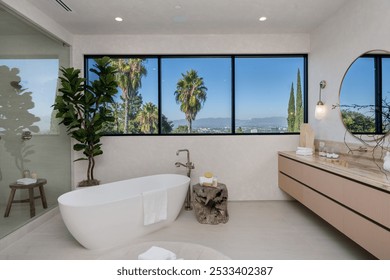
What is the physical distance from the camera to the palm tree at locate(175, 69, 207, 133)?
3.65 metres

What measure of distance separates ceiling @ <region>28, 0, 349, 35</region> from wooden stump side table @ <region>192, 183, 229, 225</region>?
2393 mm

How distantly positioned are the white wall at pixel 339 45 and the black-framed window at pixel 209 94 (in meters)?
0.32

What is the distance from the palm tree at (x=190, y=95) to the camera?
3.65 metres

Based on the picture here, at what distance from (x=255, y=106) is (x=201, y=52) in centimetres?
132

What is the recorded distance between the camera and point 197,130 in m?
3.65

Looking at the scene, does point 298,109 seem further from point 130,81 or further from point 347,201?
point 130,81

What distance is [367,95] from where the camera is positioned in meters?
2.39

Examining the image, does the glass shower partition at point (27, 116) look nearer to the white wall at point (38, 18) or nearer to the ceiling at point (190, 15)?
the white wall at point (38, 18)

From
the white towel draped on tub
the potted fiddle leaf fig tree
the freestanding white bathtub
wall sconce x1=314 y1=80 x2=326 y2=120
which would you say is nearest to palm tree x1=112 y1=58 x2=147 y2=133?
the potted fiddle leaf fig tree

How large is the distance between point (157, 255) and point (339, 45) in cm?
333

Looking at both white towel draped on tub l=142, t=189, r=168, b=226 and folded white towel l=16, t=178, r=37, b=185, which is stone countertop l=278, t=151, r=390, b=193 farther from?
folded white towel l=16, t=178, r=37, b=185

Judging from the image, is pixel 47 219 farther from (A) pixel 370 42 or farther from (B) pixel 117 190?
(A) pixel 370 42

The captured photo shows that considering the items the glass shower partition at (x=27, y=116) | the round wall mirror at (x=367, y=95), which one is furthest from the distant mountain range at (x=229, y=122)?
the glass shower partition at (x=27, y=116)
